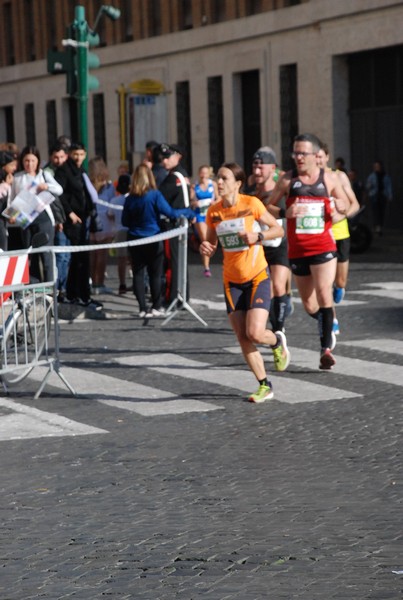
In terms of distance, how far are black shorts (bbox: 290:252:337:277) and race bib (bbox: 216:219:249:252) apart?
1344 mm

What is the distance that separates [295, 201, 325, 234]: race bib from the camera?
1242 cm

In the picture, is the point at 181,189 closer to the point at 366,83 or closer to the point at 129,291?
the point at 129,291

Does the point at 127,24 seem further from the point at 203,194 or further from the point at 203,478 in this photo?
the point at 203,478

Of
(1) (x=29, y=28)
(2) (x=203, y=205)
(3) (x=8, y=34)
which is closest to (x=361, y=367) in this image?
(2) (x=203, y=205)

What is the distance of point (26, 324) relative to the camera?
11.4m

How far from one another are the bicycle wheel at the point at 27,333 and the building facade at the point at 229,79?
19.6 meters

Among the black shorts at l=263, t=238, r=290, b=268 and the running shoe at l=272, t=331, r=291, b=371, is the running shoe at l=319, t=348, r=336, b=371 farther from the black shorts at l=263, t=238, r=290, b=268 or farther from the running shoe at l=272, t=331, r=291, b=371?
the black shorts at l=263, t=238, r=290, b=268

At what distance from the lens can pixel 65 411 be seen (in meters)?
10.9

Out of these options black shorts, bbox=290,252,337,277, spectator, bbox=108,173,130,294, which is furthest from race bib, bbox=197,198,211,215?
black shorts, bbox=290,252,337,277

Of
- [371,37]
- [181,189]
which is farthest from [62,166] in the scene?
[371,37]

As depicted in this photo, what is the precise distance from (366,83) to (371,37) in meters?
1.81

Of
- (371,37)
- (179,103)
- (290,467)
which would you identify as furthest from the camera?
(179,103)

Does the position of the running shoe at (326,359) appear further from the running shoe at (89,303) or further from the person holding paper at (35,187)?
the running shoe at (89,303)

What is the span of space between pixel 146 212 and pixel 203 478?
30.4 feet
